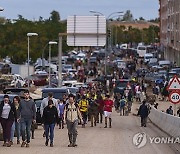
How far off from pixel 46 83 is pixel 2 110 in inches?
2121

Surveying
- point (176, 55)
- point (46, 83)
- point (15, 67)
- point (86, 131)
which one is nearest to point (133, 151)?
point (86, 131)

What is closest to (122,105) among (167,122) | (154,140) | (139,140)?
(167,122)

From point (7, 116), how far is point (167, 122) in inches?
435

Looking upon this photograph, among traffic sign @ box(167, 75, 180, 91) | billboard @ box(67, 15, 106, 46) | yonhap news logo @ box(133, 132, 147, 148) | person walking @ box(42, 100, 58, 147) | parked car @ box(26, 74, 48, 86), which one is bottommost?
yonhap news logo @ box(133, 132, 147, 148)

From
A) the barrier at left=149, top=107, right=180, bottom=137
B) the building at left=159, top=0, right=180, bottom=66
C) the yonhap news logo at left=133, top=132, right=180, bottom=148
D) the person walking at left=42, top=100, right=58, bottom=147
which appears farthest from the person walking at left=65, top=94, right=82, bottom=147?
the building at left=159, top=0, right=180, bottom=66

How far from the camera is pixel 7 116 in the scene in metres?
23.2

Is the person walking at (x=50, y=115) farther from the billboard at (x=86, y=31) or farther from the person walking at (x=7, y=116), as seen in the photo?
the billboard at (x=86, y=31)

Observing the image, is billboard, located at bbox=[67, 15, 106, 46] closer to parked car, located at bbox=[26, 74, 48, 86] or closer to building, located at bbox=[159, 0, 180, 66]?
parked car, located at bbox=[26, 74, 48, 86]

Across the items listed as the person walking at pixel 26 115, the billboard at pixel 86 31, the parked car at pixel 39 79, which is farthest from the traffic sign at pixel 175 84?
the parked car at pixel 39 79

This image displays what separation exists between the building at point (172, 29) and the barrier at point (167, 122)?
58.4 metres

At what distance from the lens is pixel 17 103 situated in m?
23.5

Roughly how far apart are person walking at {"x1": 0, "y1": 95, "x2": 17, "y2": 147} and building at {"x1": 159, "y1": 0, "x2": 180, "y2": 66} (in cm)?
7569

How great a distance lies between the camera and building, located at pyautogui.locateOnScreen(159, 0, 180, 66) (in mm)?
100188

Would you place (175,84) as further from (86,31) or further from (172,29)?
(172,29)
